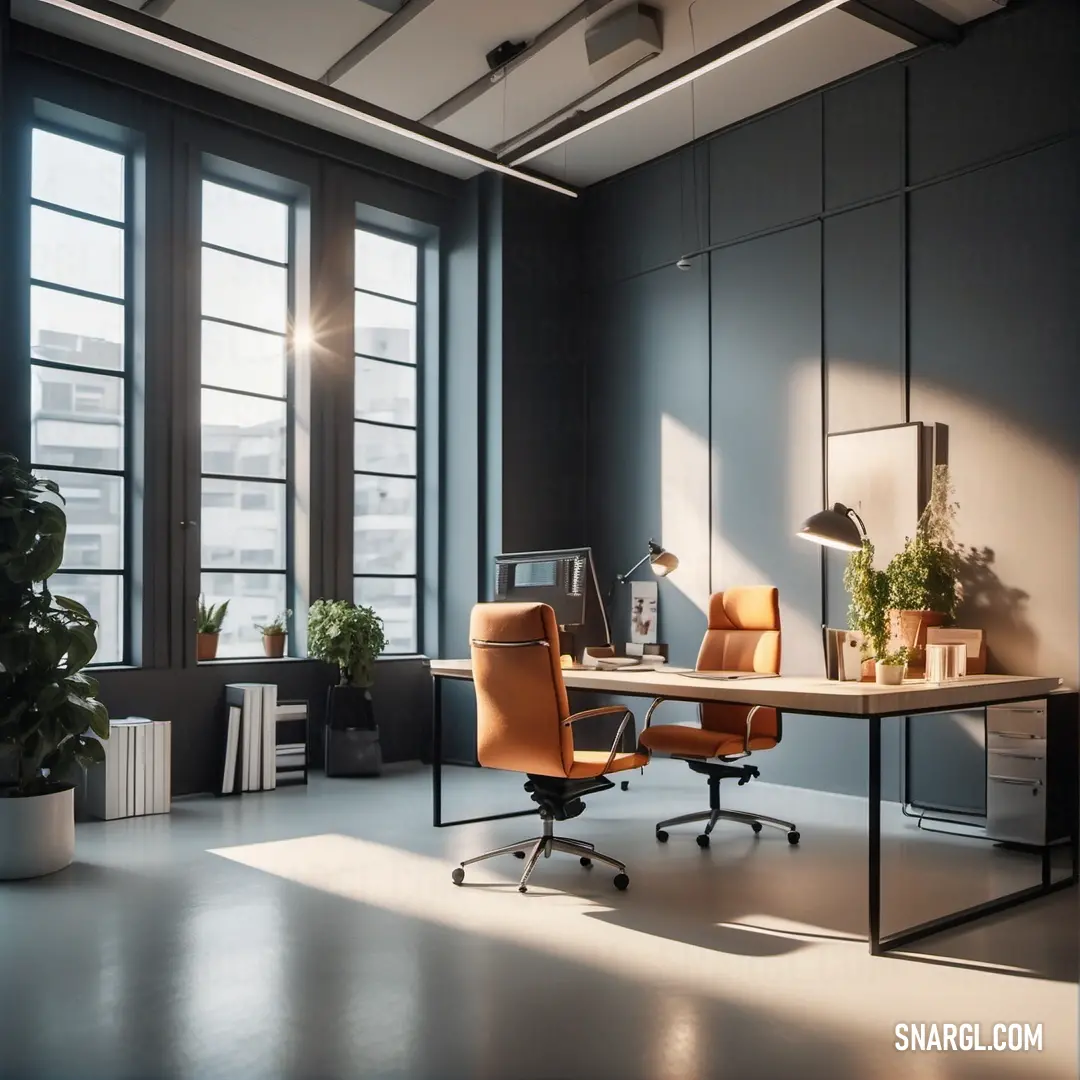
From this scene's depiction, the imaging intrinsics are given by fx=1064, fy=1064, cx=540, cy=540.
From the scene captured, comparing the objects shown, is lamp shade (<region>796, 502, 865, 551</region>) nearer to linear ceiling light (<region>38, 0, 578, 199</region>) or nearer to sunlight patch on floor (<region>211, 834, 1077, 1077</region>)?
sunlight patch on floor (<region>211, 834, 1077, 1077</region>)

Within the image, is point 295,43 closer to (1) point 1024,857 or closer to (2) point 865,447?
(2) point 865,447

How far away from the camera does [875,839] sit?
134 inches

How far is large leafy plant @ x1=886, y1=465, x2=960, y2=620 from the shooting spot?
5324 mm

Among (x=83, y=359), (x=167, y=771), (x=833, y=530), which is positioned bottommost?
(x=167, y=771)

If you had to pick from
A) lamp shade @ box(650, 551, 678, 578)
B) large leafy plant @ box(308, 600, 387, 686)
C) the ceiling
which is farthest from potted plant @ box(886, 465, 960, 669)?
large leafy plant @ box(308, 600, 387, 686)

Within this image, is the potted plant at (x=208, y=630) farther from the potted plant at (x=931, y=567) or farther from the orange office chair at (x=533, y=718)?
the potted plant at (x=931, y=567)

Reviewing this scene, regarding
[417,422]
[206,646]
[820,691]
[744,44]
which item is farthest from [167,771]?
[744,44]

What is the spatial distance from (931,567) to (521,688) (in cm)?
262

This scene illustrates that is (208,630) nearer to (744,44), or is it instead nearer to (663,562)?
(663,562)

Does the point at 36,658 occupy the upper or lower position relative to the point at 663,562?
lower

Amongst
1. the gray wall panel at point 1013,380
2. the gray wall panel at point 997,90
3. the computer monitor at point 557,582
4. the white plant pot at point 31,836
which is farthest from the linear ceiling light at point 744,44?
the white plant pot at point 31,836

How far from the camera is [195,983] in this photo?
3012 millimetres

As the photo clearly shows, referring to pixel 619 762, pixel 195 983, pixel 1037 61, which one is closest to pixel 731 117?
pixel 1037 61

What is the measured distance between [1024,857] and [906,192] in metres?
3.54
